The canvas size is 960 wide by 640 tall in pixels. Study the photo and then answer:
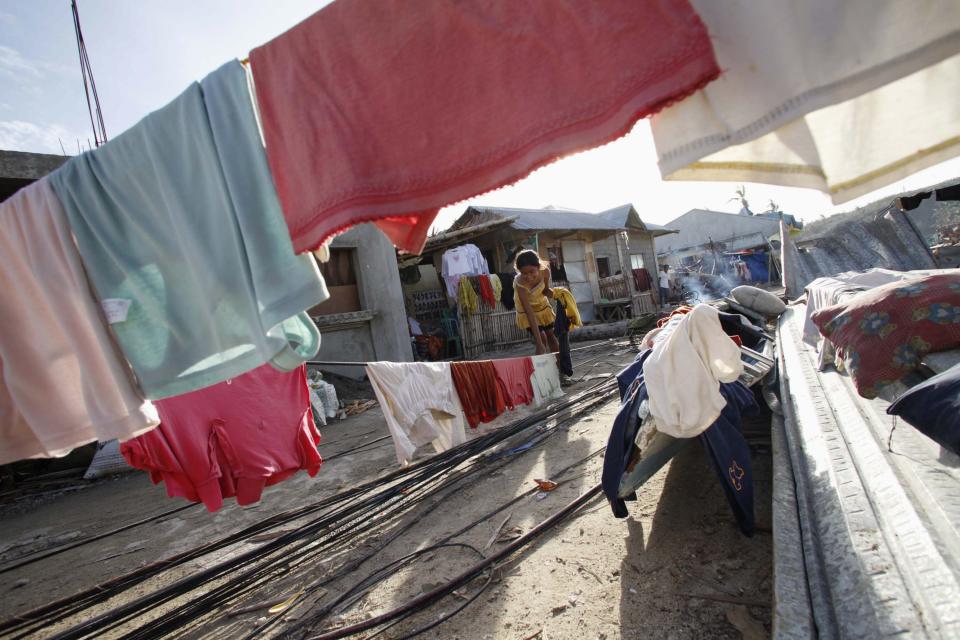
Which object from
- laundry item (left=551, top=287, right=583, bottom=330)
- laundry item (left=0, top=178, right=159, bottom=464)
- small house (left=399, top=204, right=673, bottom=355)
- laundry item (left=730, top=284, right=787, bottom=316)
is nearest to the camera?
laundry item (left=0, top=178, right=159, bottom=464)

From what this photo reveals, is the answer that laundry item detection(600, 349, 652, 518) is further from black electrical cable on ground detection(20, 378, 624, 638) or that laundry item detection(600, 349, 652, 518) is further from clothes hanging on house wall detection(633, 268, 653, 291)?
clothes hanging on house wall detection(633, 268, 653, 291)

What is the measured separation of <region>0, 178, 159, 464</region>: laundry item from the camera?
1404 millimetres

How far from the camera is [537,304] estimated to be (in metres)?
6.04

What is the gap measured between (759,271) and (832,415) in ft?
69.5

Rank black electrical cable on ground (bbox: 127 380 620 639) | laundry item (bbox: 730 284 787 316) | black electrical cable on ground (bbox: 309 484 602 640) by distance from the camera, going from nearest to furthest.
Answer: black electrical cable on ground (bbox: 309 484 602 640), black electrical cable on ground (bbox: 127 380 620 639), laundry item (bbox: 730 284 787 316)

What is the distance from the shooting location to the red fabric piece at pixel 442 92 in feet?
2.82

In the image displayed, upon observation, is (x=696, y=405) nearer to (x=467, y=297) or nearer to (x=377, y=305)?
(x=377, y=305)

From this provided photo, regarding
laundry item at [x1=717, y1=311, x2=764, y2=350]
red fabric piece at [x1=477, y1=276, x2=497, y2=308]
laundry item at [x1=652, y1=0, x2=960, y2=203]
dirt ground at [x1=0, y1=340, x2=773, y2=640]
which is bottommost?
dirt ground at [x1=0, y1=340, x2=773, y2=640]

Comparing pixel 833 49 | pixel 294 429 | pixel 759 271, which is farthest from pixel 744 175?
pixel 759 271

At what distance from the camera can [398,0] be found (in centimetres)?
110

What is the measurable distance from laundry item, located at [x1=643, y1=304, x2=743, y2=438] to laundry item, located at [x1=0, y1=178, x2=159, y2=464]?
2.20m

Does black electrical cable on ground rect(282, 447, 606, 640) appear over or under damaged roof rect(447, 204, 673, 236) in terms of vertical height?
under

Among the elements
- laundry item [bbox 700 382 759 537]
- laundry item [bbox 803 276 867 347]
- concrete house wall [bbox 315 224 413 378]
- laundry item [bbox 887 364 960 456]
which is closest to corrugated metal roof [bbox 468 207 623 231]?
concrete house wall [bbox 315 224 413 378]

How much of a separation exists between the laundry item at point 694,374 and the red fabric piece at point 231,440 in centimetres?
226
